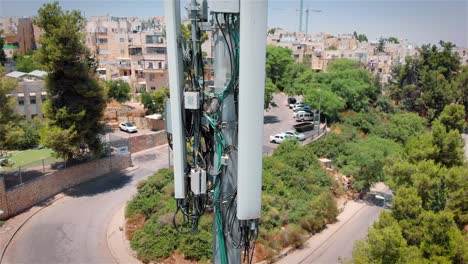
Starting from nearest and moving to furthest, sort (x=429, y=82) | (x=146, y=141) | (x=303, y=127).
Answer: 1. (x=146, y=141)
2. (x=303, y=127)
3. (x=429, y=82)

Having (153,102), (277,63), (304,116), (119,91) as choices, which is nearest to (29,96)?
(153,102)

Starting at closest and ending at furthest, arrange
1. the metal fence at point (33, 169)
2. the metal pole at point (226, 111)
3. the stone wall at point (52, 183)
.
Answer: the metal pole at point (226, 111)
the stone wall at point (52, 183)
the metal fence at point (33, 169)

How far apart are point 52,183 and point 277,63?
892 inches

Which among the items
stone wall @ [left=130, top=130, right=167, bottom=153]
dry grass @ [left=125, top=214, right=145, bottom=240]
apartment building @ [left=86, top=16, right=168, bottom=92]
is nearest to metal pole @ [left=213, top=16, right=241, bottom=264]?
dry grass @ [left=125, top=214, right=145, bottom=240]

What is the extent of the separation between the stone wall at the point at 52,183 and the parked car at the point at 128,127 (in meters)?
8.78

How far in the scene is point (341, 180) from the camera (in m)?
18.7

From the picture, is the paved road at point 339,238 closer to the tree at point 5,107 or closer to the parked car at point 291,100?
the tree at point 5,107

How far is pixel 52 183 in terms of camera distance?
15.3m

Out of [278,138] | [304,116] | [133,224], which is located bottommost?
[133,224]

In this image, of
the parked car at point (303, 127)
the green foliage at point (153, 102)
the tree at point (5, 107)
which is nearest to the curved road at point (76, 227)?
the tree at point (5, 107)

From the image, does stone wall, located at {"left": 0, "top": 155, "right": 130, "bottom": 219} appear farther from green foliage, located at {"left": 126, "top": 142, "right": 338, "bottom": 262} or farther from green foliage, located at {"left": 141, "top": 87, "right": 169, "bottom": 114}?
green foliage, located at {"left": 141, "top": 87, "right": 169, "bottom": 114}

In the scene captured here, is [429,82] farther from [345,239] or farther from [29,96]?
[29,96]

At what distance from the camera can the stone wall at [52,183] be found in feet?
43.8

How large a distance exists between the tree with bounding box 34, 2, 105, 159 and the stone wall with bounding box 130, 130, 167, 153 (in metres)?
5.47
